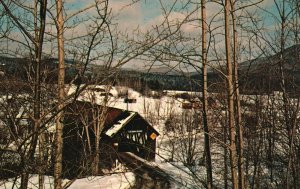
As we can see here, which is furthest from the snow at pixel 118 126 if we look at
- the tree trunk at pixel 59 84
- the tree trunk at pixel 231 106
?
the tree trunk at pixel 231 106

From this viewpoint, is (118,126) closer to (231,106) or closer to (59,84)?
(231,106)

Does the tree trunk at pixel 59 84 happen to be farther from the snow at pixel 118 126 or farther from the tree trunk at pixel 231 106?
the snow at pixel 118 126

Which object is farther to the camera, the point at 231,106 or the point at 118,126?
the point at 118,126

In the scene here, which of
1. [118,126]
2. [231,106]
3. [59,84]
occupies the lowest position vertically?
[118,126]

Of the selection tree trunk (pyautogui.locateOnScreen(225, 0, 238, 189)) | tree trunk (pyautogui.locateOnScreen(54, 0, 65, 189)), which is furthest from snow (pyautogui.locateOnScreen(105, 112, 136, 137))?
tree trunk (pyautogui.locateOnScreen(225, 0, 238, 189))

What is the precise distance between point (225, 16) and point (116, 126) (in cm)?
2003

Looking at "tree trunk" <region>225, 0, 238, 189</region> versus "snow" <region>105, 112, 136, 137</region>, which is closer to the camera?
"tree trunk" <region>225, 0, 238, 189</region>

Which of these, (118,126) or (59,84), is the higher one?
(59,84)

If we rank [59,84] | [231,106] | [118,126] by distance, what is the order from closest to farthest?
[59,84], [231,106], [118,126]

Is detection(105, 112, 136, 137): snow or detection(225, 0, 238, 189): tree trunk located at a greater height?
detection(225, 0, 238, 189): tree trunk

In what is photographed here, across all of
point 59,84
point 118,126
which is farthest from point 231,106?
point 118,126

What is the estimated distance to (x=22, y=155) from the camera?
2.84 metres

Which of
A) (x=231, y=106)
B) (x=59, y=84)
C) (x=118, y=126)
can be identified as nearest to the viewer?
(x=59, y=84)

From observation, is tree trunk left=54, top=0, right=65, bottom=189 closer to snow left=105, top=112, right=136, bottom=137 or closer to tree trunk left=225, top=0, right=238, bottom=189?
tree trunk left=225, top=0, right=238, bottom=189
